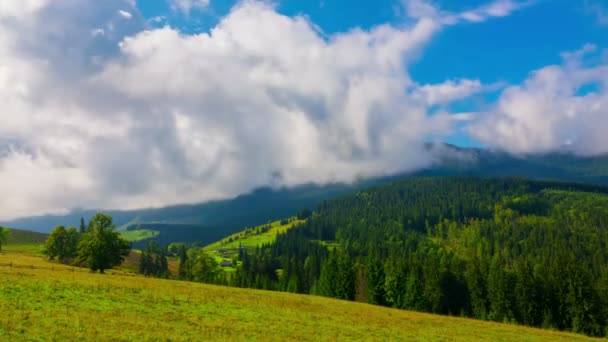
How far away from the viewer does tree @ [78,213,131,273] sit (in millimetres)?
84688

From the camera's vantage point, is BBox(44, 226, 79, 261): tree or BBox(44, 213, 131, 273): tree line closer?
BBox(44, 213, 131, 273): tree line

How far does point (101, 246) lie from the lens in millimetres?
85375

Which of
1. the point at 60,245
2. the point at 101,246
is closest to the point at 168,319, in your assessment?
the point at 101,246

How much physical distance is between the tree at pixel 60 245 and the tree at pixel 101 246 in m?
36.8

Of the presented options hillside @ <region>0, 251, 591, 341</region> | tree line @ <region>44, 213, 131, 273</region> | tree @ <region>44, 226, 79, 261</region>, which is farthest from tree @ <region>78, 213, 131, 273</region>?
tree @ <region>44, 226, 79, 261</region>

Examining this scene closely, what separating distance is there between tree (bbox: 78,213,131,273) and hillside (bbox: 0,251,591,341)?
34713 mm

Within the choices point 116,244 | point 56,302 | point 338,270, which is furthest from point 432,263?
point 56,302

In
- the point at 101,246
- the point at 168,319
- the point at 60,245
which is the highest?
the point at 101,246

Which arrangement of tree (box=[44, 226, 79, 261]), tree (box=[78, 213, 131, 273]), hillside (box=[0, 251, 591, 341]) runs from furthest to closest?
1. tree (box=[44, 226, 79, 261])
2. tree (box=[78, 213, 131, 273])
3. hillside (box=[0, 251, 591, 341])

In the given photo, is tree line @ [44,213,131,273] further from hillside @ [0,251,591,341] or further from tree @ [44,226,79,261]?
hillside @ [0,251,591,341]

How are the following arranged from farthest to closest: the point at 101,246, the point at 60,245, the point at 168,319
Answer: the point at 60,245 → the point at 101,246 → the point at 168,319

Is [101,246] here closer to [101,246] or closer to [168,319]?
[101,246]

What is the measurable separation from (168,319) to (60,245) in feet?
337

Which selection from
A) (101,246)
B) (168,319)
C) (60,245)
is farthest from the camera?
(60,245)
